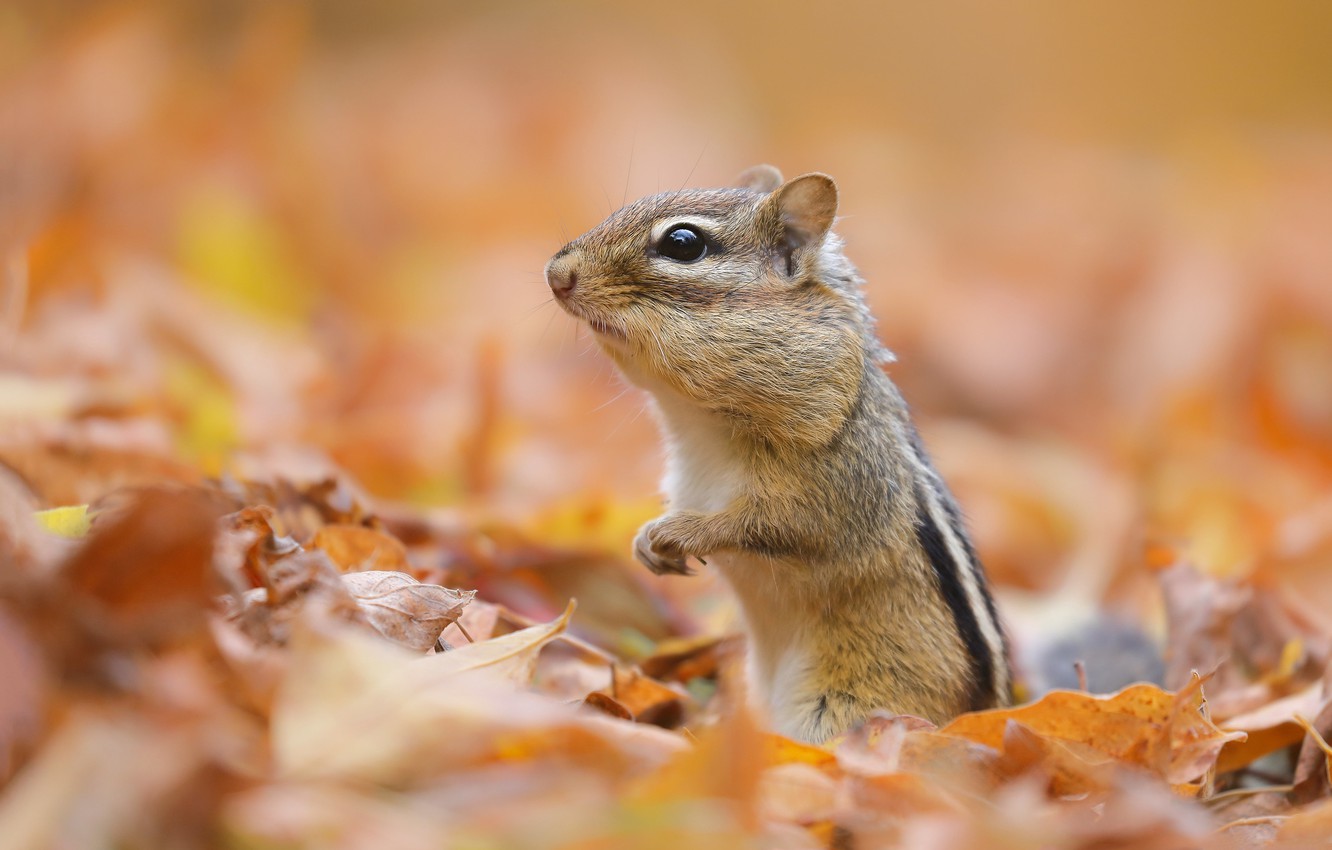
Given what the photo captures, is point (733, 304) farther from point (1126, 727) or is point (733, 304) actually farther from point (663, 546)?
point (1126, 727)

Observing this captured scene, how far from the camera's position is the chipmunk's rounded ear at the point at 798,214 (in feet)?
10.9

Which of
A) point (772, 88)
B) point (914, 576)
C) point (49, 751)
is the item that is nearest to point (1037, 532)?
point (914, 576)

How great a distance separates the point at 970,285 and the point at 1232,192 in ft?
8.56

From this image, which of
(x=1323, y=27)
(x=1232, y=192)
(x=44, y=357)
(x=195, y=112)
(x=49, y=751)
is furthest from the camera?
(x=1323, y=27)

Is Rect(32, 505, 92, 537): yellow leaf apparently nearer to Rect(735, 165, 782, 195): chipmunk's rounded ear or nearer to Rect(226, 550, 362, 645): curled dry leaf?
Rect(226, 550, 362, 645): curled dry leaf

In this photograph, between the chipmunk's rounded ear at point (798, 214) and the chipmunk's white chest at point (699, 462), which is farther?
the chipmunk's rounded ear at point (798, 214)

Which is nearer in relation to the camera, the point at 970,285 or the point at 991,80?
the point at 970,285

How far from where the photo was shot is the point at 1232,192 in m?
9.40

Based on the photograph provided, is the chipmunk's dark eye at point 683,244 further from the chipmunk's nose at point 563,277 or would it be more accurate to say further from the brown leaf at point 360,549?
the brown leaf at point 360,549

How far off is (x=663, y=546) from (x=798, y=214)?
0.93m

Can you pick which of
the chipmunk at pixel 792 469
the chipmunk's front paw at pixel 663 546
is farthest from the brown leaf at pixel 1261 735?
the chipmunk's front paw at pixel 663 546

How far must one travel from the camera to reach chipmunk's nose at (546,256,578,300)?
3.22 meters

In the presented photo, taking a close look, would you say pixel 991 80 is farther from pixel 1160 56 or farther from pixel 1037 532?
pixel 1037 532

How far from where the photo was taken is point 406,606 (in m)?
2.40
